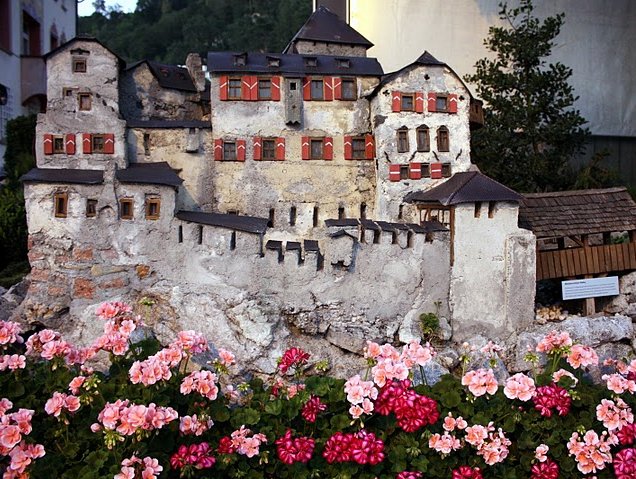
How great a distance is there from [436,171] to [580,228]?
192 inches

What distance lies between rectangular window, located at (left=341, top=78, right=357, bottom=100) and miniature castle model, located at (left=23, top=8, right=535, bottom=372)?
0.16ft

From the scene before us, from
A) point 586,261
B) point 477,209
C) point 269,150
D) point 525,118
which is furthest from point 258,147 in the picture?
point 525,118

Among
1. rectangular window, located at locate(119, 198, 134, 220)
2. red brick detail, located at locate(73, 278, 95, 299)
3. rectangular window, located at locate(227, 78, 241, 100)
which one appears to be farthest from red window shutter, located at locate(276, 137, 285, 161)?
red brick detail, located at locate(73, 278, 95, 299)

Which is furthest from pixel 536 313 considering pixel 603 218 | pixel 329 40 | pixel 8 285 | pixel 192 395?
pixel 8 285

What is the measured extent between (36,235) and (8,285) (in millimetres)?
6227

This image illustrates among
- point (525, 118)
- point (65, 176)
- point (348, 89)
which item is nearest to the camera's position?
point (65, 176)

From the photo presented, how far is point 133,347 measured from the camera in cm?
727

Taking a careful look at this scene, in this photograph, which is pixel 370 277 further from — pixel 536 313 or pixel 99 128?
pixel 99 128

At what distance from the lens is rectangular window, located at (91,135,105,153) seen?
20.2 meters

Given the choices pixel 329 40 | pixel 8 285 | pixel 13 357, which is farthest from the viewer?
pixel 329 40

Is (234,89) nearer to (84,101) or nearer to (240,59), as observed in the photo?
(240,59)

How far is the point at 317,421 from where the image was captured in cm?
693

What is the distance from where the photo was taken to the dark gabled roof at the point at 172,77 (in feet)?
75.0

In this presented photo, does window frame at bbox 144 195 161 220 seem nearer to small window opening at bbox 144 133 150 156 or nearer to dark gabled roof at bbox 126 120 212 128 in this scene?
small window opening at bbox 144 133 150 156
